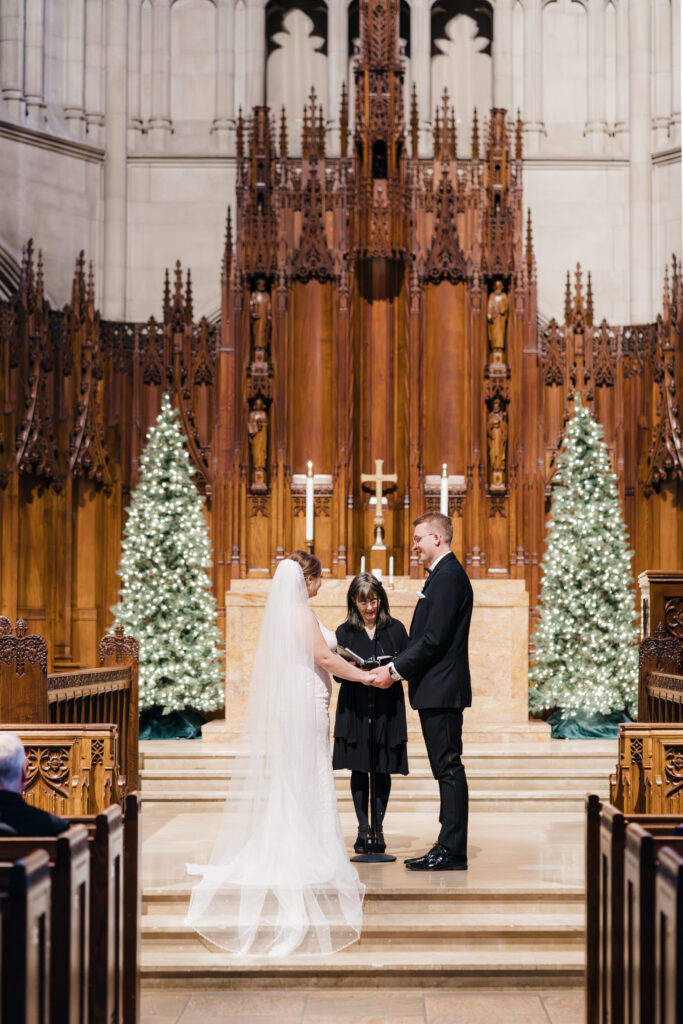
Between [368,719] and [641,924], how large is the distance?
3.96 m

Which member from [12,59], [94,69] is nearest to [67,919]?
[12,59]

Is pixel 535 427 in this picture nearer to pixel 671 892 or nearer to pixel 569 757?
pixel 569 757

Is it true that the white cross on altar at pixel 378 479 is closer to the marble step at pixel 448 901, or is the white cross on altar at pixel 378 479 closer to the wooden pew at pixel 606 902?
the marble step at pixel 448 901

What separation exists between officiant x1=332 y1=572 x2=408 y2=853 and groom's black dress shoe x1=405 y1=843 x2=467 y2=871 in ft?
1.62

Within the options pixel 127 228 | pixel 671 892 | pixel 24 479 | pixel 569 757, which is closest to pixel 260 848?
pixel 671 892

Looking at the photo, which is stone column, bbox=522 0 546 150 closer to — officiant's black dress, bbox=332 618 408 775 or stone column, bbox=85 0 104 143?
stone column, bbox=85 0 104 143

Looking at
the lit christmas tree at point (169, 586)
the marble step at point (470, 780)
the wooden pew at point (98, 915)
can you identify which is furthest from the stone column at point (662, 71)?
the wooden pew at point (98, 915)

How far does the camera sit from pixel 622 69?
17.9 meters

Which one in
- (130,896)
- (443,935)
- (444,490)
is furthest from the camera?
(444,490)

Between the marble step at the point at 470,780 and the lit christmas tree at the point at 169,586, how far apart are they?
283 centimetres

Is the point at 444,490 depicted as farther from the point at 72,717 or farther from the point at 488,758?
Result: the point at 72,717

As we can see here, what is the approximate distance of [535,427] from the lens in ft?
46.3

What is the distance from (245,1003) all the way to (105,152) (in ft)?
46.5

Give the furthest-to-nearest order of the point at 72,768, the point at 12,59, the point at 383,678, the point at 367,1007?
the point at 12,59
the point at 383,678
the point at 72,768
the point at 367,1007
